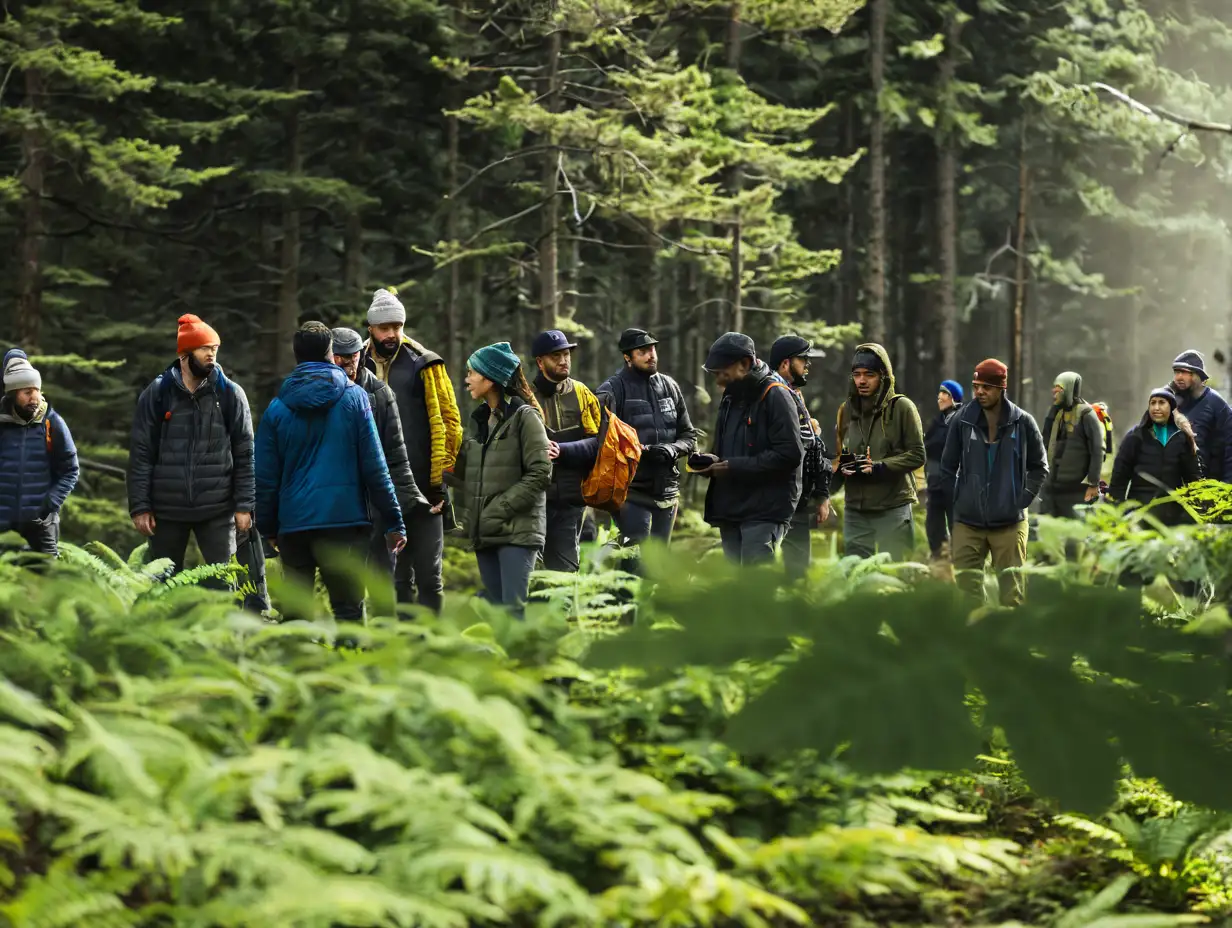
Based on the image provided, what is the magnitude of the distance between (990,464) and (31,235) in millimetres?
16036

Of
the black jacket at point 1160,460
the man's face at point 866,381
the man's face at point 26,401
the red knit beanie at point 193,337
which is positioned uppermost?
the red knit beanie at point 193,337

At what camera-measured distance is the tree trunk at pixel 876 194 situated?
3120cm

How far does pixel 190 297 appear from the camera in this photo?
2908 cm

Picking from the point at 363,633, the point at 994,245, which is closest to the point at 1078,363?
the point at 994,245

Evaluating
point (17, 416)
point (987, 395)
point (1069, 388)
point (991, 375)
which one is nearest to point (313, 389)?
point (17, 416)

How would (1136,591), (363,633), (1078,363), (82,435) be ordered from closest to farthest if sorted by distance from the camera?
1. (1136,591)
2. (363,633)
3. (82,435)
4. (1078,363)

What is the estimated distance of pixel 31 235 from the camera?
69.3ft

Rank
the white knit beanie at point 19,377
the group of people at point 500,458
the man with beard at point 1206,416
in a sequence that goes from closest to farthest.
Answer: the group of people at point 500,458, the white knit beanie at point 19,377, the man with beard at point 1206,416

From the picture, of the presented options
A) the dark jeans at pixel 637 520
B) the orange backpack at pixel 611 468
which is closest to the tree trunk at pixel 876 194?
the dark jeans at pixel 637 520

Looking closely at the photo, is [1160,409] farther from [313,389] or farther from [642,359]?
[313,389]

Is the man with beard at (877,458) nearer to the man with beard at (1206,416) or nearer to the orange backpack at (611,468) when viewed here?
the orange backpack at (611,468)

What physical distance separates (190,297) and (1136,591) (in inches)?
1140

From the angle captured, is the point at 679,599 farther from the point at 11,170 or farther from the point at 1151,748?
the point at 11,170

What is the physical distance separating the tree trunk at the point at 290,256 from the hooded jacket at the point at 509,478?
18.8 m
